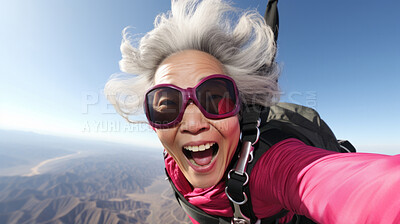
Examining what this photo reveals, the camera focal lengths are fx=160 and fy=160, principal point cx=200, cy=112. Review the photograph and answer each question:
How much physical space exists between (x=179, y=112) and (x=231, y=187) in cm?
77

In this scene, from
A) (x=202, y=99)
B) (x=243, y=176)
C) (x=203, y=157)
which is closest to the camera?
(x=243, y=176)

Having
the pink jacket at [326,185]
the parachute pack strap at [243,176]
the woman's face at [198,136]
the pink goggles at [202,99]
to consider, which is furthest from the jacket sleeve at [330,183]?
the pink goggles at [202,99]

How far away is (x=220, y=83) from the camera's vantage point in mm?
1465

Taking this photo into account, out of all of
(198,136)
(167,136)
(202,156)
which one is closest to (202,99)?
(198,136)

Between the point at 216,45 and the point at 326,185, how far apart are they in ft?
5.35

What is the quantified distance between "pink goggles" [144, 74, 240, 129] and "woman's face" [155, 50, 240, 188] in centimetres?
5

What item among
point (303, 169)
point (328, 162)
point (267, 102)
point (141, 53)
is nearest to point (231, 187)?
point (303, 169)

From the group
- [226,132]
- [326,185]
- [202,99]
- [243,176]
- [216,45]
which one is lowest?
[243,176]

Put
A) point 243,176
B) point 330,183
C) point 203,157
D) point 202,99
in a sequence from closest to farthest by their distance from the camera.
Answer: point 330,183
point 243,176
point 202,99
point 203,157

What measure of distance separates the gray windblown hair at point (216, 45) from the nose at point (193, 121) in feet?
2.67

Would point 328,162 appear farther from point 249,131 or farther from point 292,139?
point 249,131

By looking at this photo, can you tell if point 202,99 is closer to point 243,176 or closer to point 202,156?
point 202,156

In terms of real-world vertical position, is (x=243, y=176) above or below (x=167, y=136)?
below

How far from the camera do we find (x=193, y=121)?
1378 millimetres
